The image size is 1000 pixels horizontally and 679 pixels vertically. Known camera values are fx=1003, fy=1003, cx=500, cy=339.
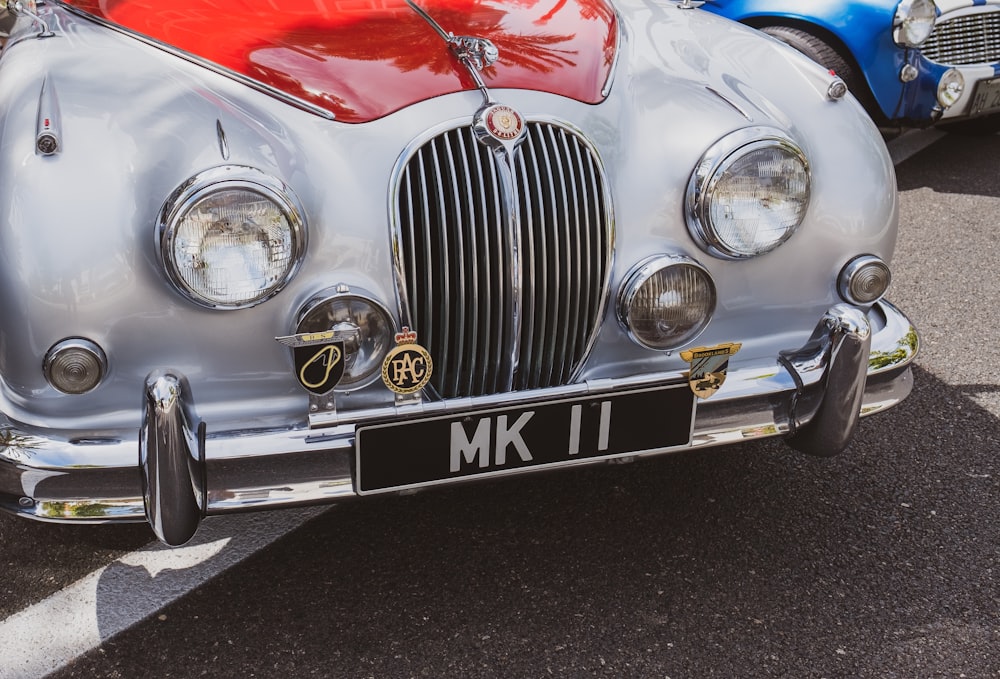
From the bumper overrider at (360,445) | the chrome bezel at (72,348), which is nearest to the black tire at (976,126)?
the bumper overrider at (360,445)

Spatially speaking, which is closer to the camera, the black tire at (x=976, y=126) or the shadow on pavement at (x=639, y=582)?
the shadow on pavement at (x=639, y=582)

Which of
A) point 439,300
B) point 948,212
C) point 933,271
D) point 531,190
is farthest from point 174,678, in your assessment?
point 948,212

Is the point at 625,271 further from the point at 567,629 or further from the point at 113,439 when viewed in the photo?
the point at 113,439

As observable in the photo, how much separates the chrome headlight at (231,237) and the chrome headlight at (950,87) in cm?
410

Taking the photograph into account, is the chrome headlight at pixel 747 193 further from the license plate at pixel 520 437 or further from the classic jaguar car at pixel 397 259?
the license plate at pixel 520 437

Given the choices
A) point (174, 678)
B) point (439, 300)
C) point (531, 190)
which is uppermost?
point (531, 190)

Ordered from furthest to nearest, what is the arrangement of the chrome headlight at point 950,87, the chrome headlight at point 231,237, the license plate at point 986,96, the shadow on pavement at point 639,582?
1. the license plate at point 986,96
2. the chrome headlight at point 950,87
3. the shadow on pavement at point 639,582
4. the chrome headlight at point 231,237

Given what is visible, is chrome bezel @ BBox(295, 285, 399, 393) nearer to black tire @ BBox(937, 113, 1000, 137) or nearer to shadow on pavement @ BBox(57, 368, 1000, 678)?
shadow on pavement @ BBox(57, 368, 1000, 678)

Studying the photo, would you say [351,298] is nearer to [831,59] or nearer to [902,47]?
[831,59]

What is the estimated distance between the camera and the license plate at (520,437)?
5.98 ft

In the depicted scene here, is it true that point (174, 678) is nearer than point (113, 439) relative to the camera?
No

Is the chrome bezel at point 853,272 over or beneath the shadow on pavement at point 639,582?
over

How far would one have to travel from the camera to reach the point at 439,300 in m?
1.90

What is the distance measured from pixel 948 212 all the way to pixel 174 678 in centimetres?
407
